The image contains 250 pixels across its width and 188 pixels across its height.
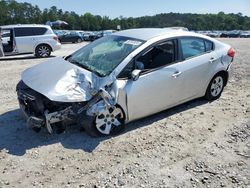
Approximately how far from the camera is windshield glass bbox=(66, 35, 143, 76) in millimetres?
5338

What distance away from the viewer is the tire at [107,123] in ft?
16.5

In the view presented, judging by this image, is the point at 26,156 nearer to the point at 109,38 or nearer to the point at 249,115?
the point at 109,38

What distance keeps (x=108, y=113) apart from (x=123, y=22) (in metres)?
96.3

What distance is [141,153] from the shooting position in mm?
4652

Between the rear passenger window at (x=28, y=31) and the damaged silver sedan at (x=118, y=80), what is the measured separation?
432 inches

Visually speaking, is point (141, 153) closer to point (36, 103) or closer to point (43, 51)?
point (36, 103)

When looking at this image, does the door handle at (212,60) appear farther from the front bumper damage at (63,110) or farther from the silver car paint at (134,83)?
the front bumper damage at (63,110)

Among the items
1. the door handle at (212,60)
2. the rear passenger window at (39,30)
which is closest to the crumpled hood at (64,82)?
the door handle at (212,60)

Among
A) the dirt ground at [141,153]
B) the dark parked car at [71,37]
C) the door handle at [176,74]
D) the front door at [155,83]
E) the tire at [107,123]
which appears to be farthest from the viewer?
the dark parked car at [71,37]

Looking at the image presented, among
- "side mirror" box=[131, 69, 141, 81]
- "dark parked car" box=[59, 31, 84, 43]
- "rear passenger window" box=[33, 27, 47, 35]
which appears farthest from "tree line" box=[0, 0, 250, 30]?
"side mirror" box=[131, 69, 141, 81]

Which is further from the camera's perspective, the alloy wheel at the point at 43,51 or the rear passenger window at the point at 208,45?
the alloy wheel at the point at 43,51

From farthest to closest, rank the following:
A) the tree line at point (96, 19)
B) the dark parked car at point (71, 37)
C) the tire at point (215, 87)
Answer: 1. the tree line at point (96, 19)
2. the dark parked car at point (71, 37)
3. the tire at point (215, 87)

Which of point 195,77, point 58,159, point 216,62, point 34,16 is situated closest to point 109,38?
point 195,77

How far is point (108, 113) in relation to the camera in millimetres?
5082
